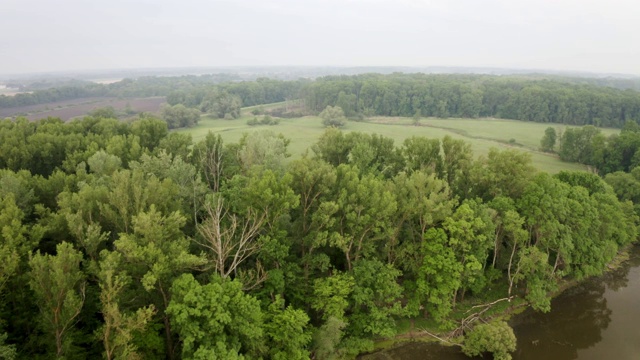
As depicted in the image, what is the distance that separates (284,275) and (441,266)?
44.2 feet

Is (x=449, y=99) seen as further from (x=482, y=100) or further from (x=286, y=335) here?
(x=286, y=335)

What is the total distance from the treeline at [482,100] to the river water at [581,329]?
94.1 meters

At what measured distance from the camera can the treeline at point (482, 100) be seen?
115m

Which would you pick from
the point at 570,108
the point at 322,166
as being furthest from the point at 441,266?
the point at 570,108

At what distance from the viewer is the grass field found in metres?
88.9

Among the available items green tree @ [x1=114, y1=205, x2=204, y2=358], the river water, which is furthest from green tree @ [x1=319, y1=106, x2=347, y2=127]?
green tree @ [x1=114, y1=205, x2=204, y2=358]

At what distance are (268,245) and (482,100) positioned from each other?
138724mm

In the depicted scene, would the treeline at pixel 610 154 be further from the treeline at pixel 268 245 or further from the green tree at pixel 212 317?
the green tree at pixel 212 317

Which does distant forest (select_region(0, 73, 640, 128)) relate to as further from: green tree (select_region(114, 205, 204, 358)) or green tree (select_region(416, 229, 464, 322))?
green tree (select_region(114, 205, 204, 358))

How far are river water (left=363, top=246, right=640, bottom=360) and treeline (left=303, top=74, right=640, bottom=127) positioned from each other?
94.1 meters

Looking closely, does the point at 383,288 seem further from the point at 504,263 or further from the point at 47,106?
the point at 47,106

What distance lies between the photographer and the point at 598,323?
3597 centimetres

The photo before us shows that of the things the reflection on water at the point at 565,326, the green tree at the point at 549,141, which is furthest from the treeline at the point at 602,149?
the reflection on water at the point at 565,326

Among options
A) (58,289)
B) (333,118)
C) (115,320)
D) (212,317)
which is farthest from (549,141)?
(58,289)
